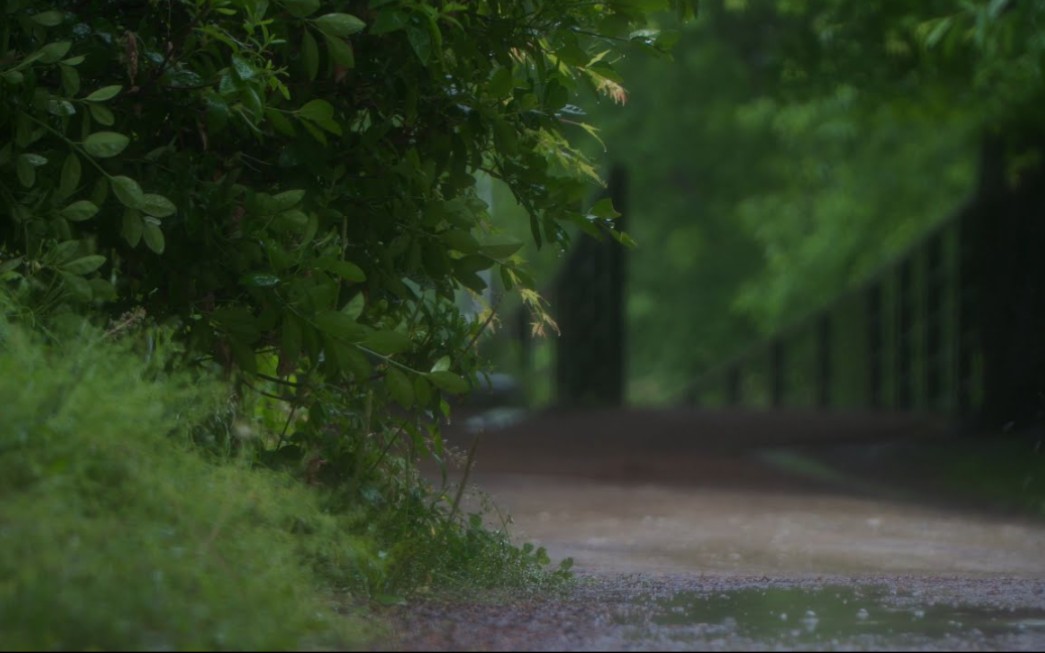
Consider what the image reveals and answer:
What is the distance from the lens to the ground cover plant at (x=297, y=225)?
18.3ft

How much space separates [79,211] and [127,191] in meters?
0.19

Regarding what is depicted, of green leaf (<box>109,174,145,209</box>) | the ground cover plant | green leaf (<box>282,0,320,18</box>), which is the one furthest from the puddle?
green leaf (<box>282,0,320,18</box>)

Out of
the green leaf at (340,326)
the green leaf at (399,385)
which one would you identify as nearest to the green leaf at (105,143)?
the green leaf at (340,326)

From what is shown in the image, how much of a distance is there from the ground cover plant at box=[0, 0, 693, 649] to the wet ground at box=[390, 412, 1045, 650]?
20.1 inches

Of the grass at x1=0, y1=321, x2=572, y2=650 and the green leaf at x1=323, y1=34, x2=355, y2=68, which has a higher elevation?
the green leaf at x1=323, y1=34, x2=355, y2=68

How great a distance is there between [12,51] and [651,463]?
1074 cm

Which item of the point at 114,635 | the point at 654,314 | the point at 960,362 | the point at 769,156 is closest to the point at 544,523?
the point at 114,635

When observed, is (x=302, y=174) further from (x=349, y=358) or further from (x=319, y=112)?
(x=349, y=358)

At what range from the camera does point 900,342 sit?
21594 millimetres

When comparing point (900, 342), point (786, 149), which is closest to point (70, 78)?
point (900, 342)

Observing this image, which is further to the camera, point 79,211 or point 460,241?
point 460,241

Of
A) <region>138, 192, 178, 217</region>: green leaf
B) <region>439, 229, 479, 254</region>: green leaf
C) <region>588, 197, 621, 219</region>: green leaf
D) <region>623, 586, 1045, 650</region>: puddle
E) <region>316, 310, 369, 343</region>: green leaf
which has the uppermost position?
<region>588, 197, 621, 219</region>: green leaf

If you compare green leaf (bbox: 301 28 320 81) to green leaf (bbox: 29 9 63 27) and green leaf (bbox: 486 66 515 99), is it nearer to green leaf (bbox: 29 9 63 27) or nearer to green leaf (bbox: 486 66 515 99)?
green leaf (bbox: 486 66 515 99)

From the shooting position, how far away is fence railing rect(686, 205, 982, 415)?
62.8 ft
